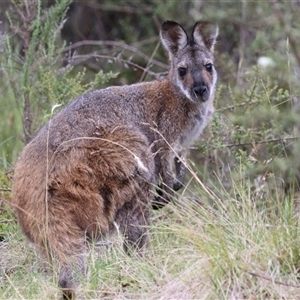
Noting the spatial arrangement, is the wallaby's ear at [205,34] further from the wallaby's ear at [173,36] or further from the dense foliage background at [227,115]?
the dense foliage background at [227,115]

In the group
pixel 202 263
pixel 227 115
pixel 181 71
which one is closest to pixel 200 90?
pixel 181 71

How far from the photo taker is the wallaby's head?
6070 millimetres

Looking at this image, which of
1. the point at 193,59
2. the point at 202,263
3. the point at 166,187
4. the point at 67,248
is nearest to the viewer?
the point at 202,263

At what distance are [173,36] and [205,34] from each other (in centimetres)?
26

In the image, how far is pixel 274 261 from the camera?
165 inches

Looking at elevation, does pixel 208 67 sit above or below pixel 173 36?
below

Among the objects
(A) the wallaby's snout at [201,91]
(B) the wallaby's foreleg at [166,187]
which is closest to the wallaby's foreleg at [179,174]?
(B) the wallaby's foreleg at [166,187]

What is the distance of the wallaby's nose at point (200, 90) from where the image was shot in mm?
6027

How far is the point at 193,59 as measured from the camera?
20.5 ft

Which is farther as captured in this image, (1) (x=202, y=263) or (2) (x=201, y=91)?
(2) (x=201, y=91)

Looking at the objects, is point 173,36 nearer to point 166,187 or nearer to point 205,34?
point 205,34

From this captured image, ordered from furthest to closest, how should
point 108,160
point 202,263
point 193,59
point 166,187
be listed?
point 193,59, point 166,187, point 108,160, point 202,263

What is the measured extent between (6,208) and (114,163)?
4.76 feet

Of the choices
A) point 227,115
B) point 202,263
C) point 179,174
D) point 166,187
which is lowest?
point 227,115
